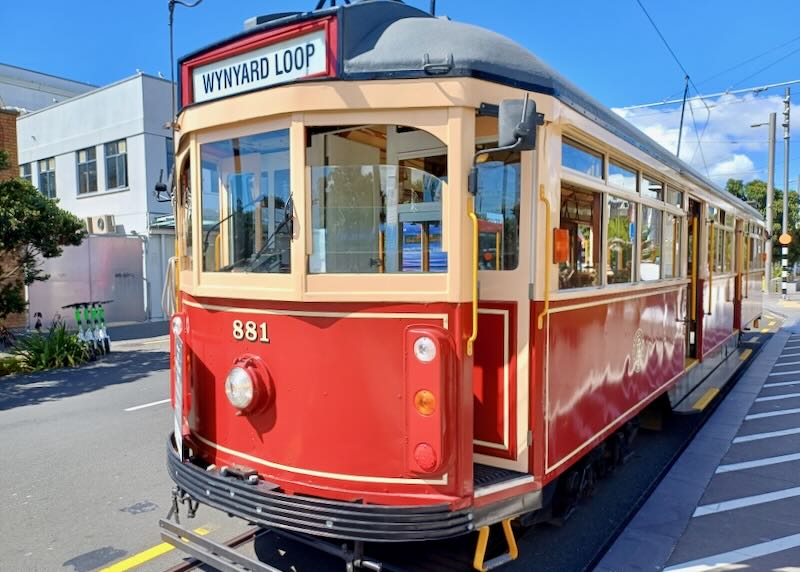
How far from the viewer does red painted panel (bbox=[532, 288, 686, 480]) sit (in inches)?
130

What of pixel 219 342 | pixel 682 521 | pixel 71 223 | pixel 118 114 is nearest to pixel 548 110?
pixel 219 342

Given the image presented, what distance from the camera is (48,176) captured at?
21.7 metres

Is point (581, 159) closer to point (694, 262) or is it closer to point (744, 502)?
point (744, 502)

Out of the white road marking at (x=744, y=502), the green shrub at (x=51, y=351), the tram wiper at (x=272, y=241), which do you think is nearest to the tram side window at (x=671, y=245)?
the white road marking at (x=744, y=502)

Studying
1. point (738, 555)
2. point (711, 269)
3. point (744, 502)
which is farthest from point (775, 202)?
point (738, 555)

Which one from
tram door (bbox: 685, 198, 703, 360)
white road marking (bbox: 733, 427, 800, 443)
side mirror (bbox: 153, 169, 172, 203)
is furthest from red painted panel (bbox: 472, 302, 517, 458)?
tram door (bbox: 685, 198, 703, 360)

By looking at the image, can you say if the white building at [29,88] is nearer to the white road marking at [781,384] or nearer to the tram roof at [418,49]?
the tram roof at [418,49]

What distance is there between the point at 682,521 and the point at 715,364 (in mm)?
4481

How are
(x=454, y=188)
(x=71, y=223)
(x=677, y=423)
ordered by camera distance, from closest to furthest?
1. (x=454, y=188)
2. (x=677, y=423)
3. (x=71, y=223)

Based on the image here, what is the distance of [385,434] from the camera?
2.87 metres

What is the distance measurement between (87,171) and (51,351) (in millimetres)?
11766

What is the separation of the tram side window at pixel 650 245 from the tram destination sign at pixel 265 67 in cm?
295

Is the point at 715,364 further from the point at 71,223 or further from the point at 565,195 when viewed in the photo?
the point at 71,223

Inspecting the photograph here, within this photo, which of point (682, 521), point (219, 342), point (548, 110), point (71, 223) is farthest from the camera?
point (71, 223)
